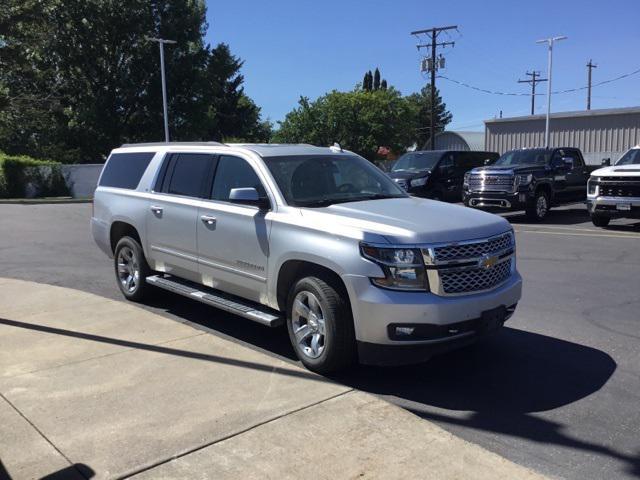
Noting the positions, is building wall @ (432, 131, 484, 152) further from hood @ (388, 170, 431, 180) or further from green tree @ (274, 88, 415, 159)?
hood @ (388, 170, 431, 180)

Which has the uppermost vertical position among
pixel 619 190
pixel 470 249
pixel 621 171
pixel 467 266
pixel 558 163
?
pixel 558 163

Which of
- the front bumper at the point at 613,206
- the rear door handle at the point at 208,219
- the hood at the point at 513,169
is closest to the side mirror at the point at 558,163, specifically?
the hood at the point at 513,169

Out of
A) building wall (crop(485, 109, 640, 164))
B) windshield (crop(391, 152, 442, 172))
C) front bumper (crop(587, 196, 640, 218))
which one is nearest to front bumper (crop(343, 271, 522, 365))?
front bumper (crop(587, 196, 640, 218))

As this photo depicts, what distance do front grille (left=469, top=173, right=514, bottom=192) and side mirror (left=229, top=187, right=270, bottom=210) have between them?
11.9 m

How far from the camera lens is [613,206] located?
13.6 metres

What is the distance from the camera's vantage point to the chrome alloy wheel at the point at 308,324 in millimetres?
4785

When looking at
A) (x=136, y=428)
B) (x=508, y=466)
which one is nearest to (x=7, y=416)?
(x=136, y=428)

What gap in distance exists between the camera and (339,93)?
58.2 meters

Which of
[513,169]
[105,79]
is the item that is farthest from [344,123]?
[513,169]

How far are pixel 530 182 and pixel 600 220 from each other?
2006 mm

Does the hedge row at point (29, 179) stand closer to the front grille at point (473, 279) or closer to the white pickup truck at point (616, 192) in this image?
the white pickup truck at point (616, 192)

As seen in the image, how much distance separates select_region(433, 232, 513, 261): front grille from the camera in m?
4.43

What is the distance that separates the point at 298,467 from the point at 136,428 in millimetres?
1184

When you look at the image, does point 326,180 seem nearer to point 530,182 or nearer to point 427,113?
point 530,182
